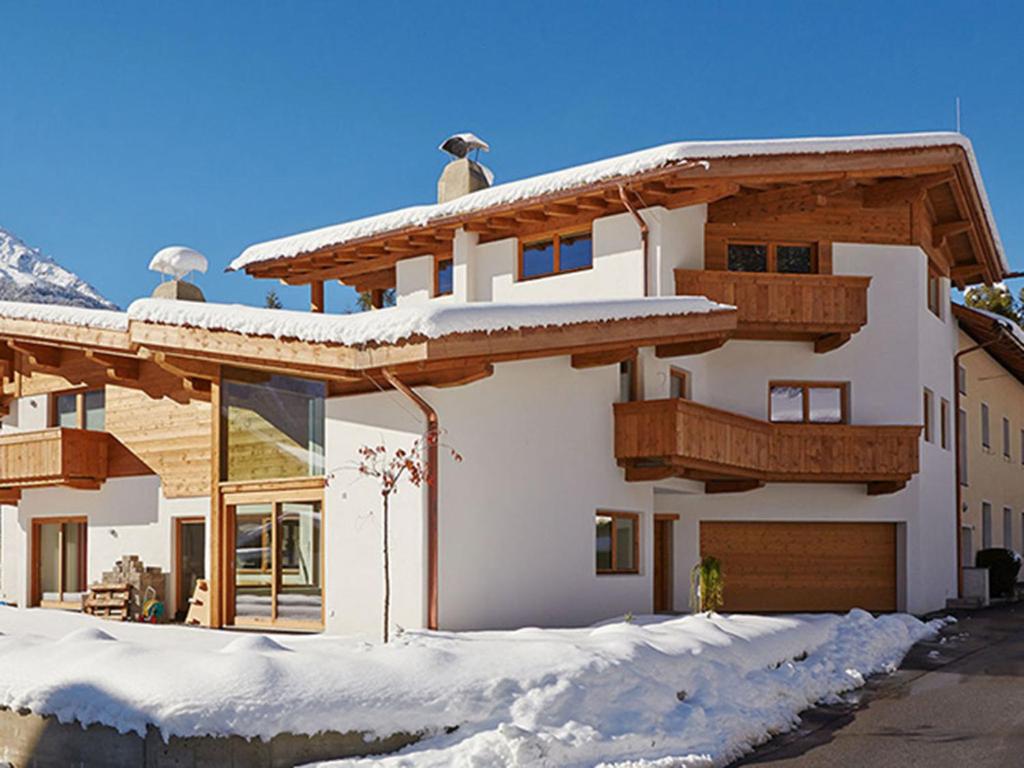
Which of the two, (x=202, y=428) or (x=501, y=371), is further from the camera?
(x=202, y=428)

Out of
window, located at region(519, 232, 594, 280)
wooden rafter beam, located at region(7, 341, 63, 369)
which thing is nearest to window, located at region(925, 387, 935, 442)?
window, located at region(519, 232, 594, 280)

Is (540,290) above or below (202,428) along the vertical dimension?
above

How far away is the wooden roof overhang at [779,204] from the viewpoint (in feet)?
65.6

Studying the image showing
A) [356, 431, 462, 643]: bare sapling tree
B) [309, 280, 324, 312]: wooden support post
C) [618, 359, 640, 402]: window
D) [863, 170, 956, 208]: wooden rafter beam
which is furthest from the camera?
[309, 280, 324, 312]: wooden support post

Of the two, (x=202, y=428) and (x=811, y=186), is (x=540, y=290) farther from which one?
(x=202, y=428)

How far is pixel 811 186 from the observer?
21.0 metres

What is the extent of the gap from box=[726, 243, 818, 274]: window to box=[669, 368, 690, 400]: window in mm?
2502

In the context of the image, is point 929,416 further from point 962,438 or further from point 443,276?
point 443,276

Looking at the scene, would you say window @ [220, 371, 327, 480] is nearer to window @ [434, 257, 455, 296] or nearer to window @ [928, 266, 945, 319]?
window @ [434, 257, 455, 296]

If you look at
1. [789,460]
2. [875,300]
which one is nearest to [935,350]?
[875,300]

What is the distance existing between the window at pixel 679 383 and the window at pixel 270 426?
7011mm

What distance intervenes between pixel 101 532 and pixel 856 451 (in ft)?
43.6

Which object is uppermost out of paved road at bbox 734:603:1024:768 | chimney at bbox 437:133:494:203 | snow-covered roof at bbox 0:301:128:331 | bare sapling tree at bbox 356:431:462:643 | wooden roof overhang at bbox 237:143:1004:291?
chimney at bbox 437:133:494:203

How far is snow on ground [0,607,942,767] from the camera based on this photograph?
8.33 m
